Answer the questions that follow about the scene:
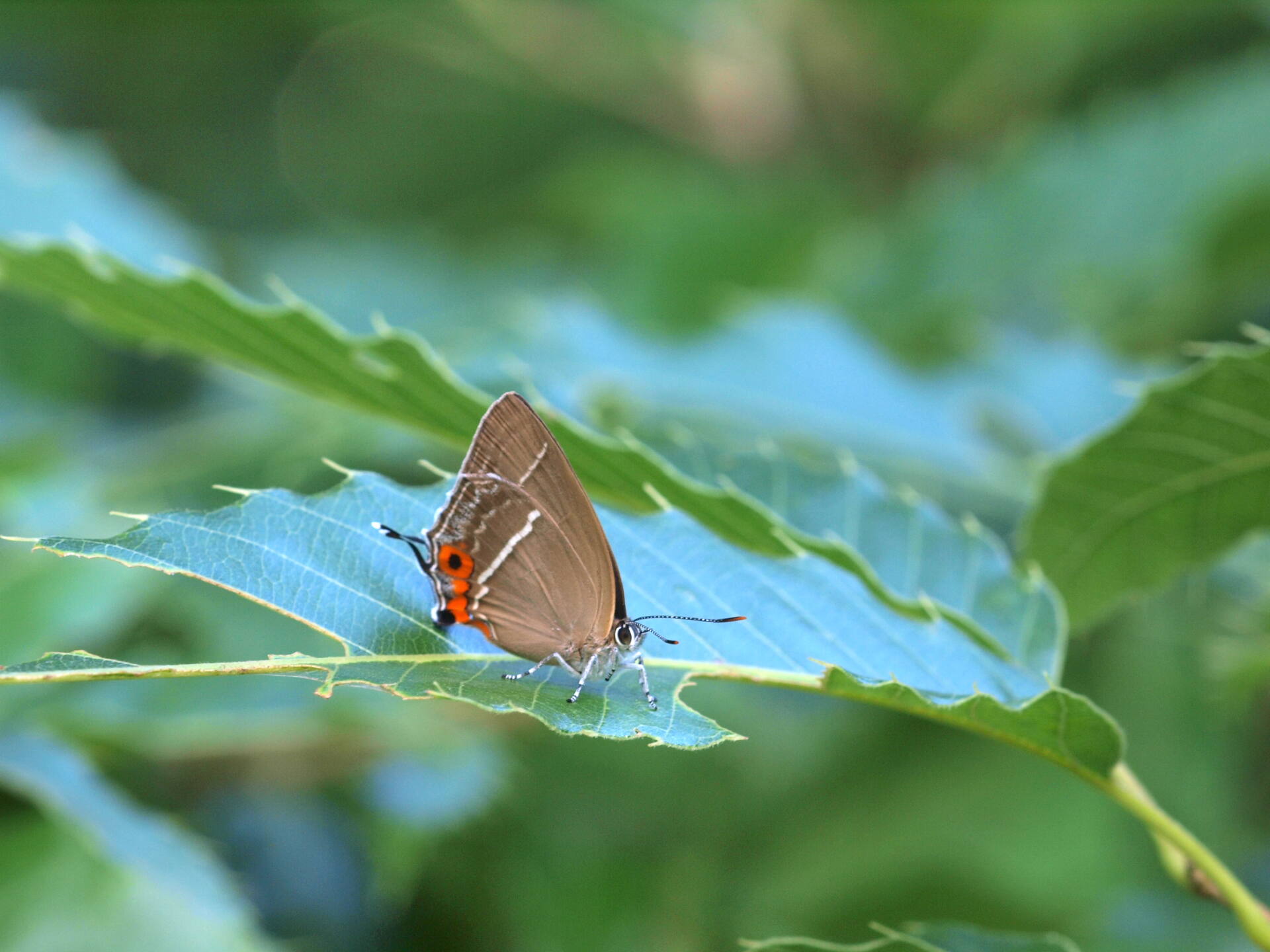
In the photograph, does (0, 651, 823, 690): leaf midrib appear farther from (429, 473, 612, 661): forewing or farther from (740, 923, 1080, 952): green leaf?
(740, 923, 1080, 952): green leaf

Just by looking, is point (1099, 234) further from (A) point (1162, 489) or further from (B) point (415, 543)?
(B) point (415, 543)

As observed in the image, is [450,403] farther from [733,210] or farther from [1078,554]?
[733,210]

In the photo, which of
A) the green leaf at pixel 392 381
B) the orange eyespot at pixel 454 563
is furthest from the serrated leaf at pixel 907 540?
the orange eyespot at pixel 454 563

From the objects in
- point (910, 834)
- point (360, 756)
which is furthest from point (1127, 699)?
point (360, 756)

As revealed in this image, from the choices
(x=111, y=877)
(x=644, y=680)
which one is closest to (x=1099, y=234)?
(x=644, y=680)

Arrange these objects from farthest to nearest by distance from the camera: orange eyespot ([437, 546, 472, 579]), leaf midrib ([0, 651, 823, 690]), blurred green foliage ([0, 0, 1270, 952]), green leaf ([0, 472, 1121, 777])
Result: blurred green foliage ([0, 0, 1270, 952]) < orange eyespot ([437, 546, 472, 579]) < green leaf ([0, 472, 1121, 777]) < leaf midrib ([0, 651, 823, 690])

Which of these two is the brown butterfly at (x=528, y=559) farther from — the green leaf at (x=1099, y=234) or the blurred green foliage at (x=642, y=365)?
the green leaf at (x=1099, y=234)

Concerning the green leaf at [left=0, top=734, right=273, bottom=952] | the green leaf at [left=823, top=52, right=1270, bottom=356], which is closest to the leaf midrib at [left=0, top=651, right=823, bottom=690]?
the green leaf at [left=0, top=734, right=273, bottom=952]
